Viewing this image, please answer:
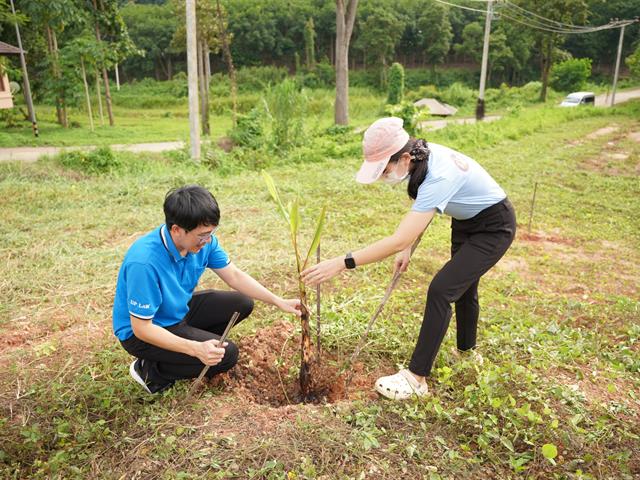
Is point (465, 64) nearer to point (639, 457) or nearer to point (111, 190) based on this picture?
point (111, 190)

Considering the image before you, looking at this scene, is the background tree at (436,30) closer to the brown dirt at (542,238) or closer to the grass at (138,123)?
the grass at (138,123)

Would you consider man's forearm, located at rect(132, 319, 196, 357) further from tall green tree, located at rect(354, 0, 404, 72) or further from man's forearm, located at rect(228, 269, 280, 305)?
tall green tree, located at rect(354, 0, 404, 72)

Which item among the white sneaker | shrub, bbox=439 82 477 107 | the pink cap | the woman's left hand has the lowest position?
shrub, bbox=439 82 477 107

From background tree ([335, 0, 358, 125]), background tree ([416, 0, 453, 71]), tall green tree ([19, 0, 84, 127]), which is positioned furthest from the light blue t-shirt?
background tree ([416, 0, 453, 71])

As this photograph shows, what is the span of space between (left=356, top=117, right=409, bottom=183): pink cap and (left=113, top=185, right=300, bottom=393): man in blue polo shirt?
70 centimetres

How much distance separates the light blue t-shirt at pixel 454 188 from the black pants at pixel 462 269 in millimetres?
71

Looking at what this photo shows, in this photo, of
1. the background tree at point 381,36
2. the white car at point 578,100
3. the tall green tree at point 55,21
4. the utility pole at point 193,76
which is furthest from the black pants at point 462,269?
the background tree at point 381,36

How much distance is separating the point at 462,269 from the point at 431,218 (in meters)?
0.36

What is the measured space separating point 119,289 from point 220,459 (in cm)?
87

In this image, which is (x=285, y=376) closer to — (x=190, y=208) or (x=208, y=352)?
(x=208, y=352)

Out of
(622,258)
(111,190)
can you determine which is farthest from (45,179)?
(622,258)

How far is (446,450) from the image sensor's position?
2.16 metres

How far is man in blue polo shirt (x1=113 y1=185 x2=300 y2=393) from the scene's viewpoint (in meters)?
2.14

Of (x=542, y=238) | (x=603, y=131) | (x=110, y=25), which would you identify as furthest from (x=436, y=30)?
(x=542, y=238)
